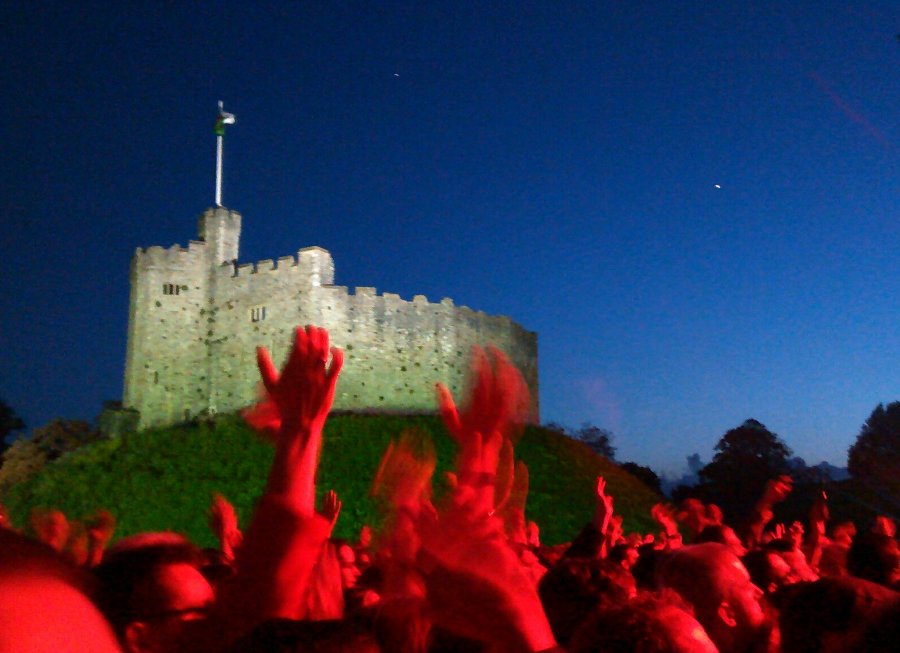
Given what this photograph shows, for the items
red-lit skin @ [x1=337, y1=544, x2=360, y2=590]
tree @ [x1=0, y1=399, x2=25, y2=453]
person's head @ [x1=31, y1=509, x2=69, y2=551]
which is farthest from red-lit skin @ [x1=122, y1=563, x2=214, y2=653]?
tree @ [x1=0, y1=399, x2=25, y2=453]

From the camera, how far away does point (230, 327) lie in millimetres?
28438

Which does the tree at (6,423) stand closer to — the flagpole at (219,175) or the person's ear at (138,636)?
the flagpole at (219,175)

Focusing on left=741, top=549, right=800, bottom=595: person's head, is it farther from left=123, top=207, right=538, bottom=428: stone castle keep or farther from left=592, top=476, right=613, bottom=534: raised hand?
left=123, top=207, right=538, bottom=428: stone castle keep

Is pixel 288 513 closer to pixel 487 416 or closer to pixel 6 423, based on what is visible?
pixel 487 416

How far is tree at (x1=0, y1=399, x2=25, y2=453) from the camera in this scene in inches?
1355

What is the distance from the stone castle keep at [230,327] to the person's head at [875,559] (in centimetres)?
2478

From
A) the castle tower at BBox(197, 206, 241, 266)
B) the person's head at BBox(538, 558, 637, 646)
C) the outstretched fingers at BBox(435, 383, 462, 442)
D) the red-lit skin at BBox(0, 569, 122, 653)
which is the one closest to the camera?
the red-lit skin at BBox(0, 569, 122, 653)

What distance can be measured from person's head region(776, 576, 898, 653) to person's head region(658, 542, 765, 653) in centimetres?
37

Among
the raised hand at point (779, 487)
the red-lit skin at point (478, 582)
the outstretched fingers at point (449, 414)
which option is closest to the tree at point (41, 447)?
the raised hand at point (779, 487)

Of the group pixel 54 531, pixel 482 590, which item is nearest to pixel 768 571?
pixel 482 590

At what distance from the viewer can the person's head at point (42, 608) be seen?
95 centimetres

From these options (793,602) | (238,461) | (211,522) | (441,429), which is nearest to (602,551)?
(793,602)

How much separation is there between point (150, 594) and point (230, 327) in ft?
90.7

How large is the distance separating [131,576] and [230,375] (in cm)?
2726
